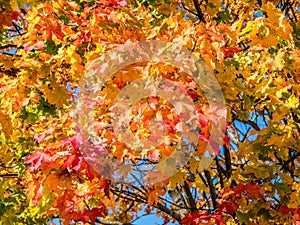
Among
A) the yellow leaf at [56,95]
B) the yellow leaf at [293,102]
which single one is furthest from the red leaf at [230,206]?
the yellow leaf at [56,95]

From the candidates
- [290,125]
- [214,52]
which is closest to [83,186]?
[214,52]

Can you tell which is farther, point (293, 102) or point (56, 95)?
point (56, 95)

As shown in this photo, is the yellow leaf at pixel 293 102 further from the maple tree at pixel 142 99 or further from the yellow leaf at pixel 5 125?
the yellow leaf at pixel 5 125

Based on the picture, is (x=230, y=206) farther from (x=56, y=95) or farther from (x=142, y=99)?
(x=56, y=95)

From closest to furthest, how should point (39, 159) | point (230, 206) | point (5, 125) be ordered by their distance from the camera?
point (39, 159) < point (5, 125) < point (230, 206)

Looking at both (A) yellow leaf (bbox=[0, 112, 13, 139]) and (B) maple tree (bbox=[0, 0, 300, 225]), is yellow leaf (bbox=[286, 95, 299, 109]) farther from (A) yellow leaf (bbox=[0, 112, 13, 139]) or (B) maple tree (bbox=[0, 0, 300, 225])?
(A) yellow leaf (bbox=[0, 112, 13, 139])

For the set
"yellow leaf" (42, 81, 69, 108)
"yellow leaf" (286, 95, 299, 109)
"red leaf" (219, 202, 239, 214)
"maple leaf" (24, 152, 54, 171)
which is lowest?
"red leaf" (219, 202, 239, 214)

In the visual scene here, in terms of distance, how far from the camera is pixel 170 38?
3.20 m

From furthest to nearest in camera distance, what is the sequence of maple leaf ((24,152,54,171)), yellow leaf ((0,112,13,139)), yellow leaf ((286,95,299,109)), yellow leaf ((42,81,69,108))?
yellow leaf ((42,81,69,108)) → yellow leaf ((0,112,13,139)) → yellow leaf ((286,95,299,109)) → maple leaf ((24,152,54,171))

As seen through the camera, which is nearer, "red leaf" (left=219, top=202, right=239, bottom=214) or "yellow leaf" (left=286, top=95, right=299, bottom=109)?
"yellow leaf" (left=286, top=95, right=299, bottom=109)

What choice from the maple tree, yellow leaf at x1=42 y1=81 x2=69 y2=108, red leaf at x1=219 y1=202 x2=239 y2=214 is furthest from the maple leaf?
red leaf at x1=219 y1=202 x2=239 y2=214

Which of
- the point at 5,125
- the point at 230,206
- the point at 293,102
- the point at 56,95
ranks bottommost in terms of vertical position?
the point at 230,206

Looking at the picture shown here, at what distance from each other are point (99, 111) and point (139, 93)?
0.48 meters

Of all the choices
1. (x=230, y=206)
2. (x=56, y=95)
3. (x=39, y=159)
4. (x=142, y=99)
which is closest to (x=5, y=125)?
(x=39, y=159)
